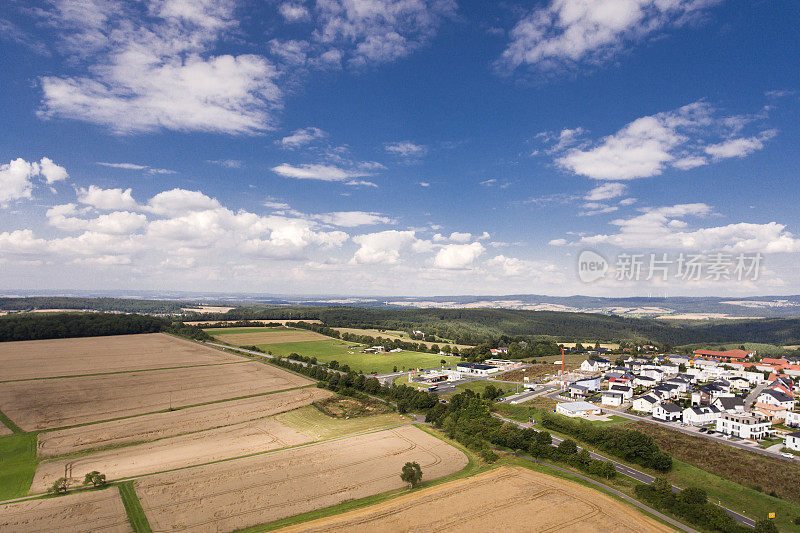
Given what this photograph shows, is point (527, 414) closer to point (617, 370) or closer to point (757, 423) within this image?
point (757, 423)

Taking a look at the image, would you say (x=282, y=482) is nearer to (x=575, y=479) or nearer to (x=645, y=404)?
(x=575, y=479)

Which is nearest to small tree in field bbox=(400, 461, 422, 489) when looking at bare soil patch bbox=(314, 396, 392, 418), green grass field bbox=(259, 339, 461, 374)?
bare soil patch bbox=(314, 396, 392, 418)

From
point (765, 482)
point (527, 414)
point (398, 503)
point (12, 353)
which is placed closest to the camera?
point (398, 503)

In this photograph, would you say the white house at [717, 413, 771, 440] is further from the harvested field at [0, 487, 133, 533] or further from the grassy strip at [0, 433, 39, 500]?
the grassy strip at [0, 433, 39, 500]

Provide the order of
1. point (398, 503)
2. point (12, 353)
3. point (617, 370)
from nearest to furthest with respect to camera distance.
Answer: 1. point (398, 503)
2. point (12, 353)
3. point (617, 370)

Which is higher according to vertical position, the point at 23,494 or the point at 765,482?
the point at 765,482

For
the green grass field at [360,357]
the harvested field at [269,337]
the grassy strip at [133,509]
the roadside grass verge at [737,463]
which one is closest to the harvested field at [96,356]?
the harvested field at [269,337]

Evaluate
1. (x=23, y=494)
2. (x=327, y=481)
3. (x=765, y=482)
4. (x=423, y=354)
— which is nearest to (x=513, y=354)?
(x=423, y=354)
